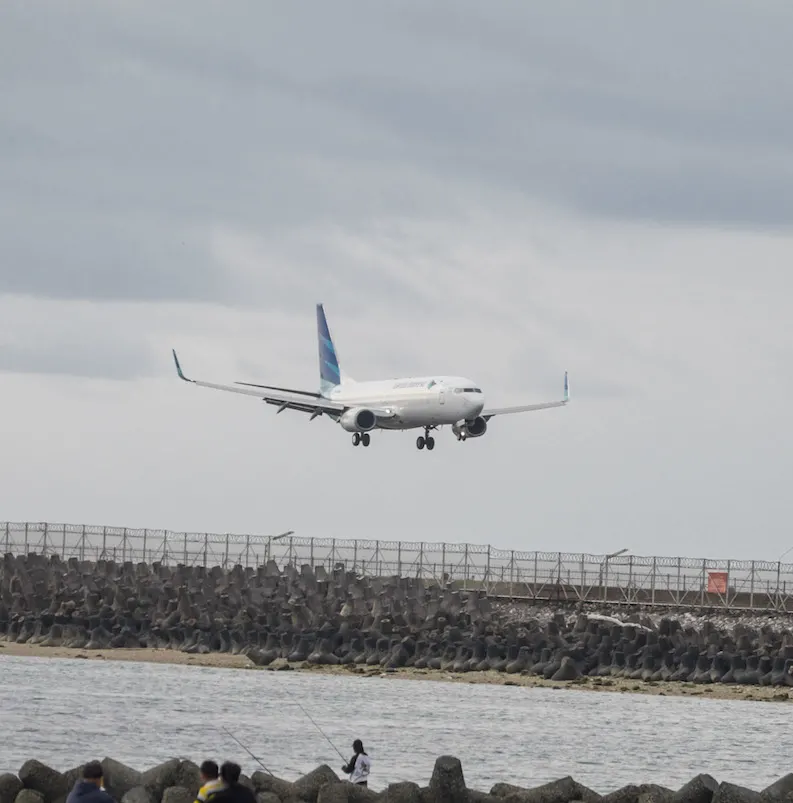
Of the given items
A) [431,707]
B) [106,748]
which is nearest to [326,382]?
[431,707]

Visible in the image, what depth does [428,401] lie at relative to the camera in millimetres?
92500

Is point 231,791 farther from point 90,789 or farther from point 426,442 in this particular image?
point 426,442

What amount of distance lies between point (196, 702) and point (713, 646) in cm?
2003

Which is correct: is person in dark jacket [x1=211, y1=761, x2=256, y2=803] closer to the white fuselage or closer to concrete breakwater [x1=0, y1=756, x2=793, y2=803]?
concrete breakwater [x1=0, y1=756, x2=793, y2=803]

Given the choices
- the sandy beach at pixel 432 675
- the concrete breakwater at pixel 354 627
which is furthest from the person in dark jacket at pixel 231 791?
the concrete breakwater at pixel 354 627

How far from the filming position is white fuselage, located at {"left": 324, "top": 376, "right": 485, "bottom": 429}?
91625 mm

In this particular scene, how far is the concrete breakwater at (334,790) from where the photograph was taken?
2975 cm

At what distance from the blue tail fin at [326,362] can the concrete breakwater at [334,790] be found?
92372 mm

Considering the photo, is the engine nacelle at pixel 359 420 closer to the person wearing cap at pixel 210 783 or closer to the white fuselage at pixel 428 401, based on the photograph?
the white fuselage at pixel 428 401

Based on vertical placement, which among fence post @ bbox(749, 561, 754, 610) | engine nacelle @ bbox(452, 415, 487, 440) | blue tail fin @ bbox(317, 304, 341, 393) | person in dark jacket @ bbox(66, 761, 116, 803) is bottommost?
person in dark jacket @ bbox(66, 761, 116, 803)

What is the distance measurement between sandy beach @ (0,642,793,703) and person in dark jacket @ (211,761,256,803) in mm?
42335

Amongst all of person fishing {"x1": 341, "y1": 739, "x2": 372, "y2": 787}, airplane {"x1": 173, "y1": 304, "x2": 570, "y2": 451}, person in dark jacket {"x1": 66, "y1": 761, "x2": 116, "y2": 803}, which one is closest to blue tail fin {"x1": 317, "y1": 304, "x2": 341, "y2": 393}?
airplane {"x1": 173, "y1": 304, "x2": 570, "y2": 451}

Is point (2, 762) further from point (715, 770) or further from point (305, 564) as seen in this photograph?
point (305, 564)

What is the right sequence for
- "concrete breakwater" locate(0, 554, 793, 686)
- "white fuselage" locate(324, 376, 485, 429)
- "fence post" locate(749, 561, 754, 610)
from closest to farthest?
1. "concrete breakwater" locate(0, 554, 793, 686)
2. "fence post" locate(749, 561, 754, 610)
3. "white fuselage" locate(324, 376, 485, 429)
